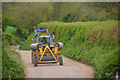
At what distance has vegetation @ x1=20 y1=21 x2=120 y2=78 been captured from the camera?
1610cm

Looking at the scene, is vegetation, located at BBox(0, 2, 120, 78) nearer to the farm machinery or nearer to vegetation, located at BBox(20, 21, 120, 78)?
vegetation, located at BBox(20, 21, 120, 78)

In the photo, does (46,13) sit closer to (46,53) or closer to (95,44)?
(95,44)

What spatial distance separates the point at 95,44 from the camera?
77.5 ft

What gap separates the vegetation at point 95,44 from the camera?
52.8 feet

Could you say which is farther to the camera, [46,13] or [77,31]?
[46,13]

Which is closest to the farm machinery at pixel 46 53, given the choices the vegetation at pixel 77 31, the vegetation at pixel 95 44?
the vegetation at pixel 77 31

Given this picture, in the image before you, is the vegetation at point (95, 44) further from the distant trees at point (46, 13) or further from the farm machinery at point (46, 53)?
the distant trees at point (46, 13)

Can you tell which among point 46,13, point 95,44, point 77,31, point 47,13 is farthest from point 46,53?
point 46,13

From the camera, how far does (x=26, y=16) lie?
51.6m

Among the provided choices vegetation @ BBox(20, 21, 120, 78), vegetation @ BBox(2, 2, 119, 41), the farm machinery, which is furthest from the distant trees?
the farm machinery

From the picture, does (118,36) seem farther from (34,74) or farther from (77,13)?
(77,13)

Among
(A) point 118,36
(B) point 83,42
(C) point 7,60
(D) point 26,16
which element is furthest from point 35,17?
(C) point 7,60

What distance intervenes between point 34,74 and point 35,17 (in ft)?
118

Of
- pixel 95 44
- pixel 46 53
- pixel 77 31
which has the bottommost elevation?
pixel 46 53
